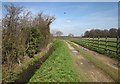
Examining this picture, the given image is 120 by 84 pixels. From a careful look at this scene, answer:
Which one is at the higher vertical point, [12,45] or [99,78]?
[12,45]

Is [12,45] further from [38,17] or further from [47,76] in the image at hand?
[38,17]

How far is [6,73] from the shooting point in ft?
42.8

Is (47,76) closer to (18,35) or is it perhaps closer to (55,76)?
(55,76)

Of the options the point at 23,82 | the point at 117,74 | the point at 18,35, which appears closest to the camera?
the point at 117,74

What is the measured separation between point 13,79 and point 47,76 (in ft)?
17.7

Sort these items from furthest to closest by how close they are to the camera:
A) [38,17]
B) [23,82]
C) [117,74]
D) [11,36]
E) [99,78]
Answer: [38,17] < [11,36] < [23,82] < [117,74] < [99,78]

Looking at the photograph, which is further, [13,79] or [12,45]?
[12,45]

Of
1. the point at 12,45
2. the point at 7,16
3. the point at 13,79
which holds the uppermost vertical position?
the point at 7,16

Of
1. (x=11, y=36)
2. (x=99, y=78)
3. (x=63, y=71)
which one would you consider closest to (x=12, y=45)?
(x=11, y=36)

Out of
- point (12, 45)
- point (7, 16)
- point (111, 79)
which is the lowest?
point (111, 79)

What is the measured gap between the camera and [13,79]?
12.8 m

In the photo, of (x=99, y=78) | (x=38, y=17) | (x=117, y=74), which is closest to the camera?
(x=99, y=78)

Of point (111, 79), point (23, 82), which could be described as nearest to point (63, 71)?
point (111, 79)

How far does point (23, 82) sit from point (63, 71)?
3.80 metres
